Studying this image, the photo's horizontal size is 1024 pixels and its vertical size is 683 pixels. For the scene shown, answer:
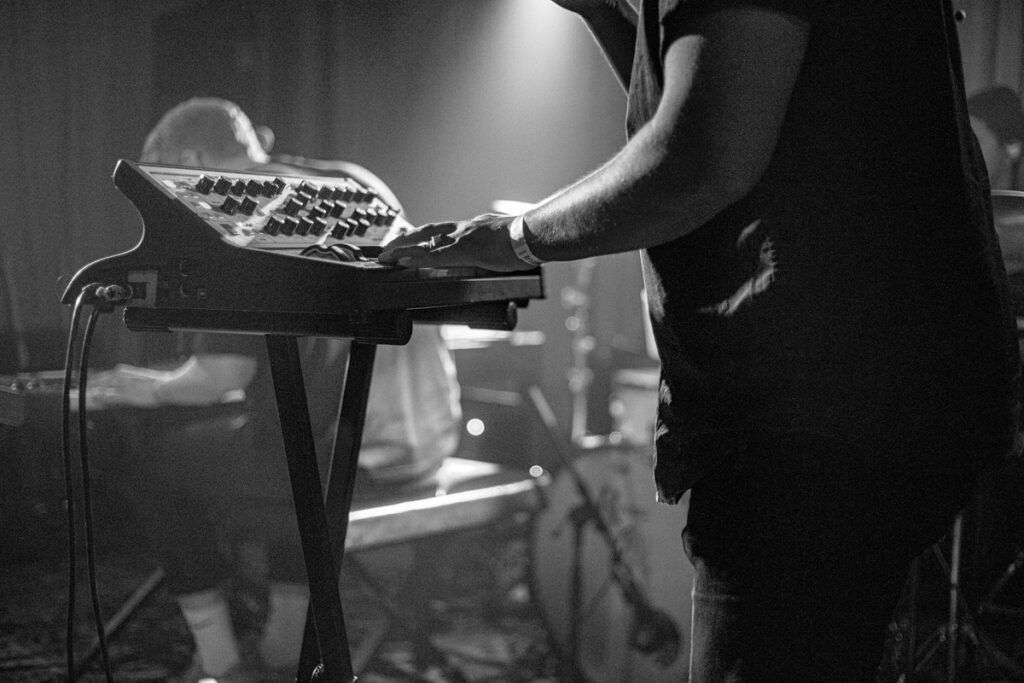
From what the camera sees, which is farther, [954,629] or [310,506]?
[954,629]

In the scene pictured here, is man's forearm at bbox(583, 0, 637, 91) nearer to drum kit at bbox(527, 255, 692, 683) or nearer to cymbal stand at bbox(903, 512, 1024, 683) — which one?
cymbal stand at bbox(903, 512, 1024, 683)

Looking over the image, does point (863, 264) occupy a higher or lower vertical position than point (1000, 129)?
lower

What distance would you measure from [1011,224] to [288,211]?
1512 millimetres

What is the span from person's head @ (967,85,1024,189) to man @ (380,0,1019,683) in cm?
195

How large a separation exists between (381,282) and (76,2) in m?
1.27

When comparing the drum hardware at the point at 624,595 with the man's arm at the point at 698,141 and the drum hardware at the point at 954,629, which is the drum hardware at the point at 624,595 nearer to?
the drum hardware at the point at 954,629

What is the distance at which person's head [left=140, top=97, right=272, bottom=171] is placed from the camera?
227 centimetres

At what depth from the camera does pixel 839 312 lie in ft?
2.87

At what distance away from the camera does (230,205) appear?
114 cm

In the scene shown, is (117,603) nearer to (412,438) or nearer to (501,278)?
(412,438)

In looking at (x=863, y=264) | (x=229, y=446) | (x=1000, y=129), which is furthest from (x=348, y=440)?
(x=1000, y=129)

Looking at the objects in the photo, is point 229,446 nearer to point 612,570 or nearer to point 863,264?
point 612,570

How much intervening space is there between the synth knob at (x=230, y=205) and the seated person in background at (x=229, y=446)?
101 centimetres

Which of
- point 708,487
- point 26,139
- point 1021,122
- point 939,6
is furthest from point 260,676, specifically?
point 1021,122
